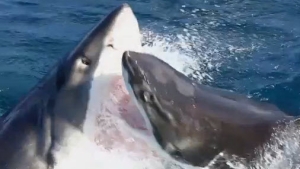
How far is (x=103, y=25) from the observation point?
3.30 m

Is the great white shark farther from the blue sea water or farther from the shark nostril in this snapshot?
the blue sea water

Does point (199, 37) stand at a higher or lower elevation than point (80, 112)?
lower

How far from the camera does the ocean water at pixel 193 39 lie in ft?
19.0

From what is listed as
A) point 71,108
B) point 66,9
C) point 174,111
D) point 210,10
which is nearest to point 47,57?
point 66,9

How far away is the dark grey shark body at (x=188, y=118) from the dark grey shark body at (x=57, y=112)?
406mm

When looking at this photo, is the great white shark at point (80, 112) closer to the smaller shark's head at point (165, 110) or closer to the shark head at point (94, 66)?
the shark head at point (94, 66)

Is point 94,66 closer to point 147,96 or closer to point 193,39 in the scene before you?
point 147,96

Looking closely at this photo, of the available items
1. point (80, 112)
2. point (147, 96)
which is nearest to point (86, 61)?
point (80, 112)

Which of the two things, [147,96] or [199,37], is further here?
[199,37]

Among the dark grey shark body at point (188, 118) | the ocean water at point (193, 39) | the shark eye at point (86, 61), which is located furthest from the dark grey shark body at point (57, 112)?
the ocean water at point (193, 39)

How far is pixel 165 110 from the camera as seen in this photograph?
112 inches

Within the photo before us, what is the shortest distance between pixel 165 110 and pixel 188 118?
0.11 m

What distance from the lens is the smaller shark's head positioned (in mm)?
2844

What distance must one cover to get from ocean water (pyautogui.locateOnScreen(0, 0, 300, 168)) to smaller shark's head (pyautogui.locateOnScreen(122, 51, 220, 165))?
7.36ft
